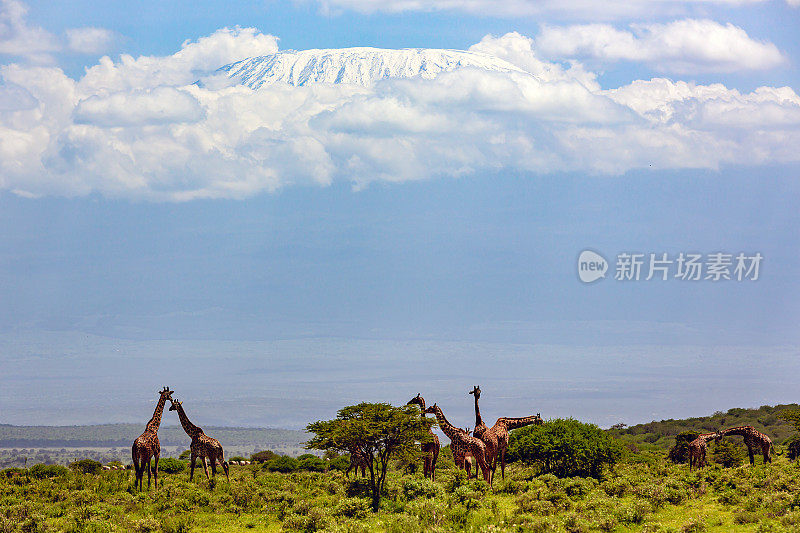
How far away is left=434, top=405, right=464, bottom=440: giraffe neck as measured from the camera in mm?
47681

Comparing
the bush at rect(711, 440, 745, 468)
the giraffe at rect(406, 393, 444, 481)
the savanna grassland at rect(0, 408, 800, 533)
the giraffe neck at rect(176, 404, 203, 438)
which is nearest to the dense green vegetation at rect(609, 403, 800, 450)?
the bush at rect(711, 440, 745, 468)

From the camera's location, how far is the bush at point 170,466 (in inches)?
2621

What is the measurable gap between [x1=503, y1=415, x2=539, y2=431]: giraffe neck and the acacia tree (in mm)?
6996

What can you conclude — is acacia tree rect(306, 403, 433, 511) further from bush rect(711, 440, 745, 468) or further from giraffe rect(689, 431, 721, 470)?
bush rect(711, 440, 745, 468)

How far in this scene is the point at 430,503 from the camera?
129ft

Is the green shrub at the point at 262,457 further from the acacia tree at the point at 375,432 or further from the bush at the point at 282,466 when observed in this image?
the acacia tree at the point at 375,432

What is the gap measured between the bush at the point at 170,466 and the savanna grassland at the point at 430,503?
10264 mm

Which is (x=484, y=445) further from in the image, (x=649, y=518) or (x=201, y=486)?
(x=201, y=486)

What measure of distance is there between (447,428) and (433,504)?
9749mm

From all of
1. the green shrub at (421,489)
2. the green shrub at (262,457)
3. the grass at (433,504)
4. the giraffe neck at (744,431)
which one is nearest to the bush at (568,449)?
the grass at (433,504)

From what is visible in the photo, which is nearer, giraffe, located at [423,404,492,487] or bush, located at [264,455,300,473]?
giraffe, located at [423,404,492,487]

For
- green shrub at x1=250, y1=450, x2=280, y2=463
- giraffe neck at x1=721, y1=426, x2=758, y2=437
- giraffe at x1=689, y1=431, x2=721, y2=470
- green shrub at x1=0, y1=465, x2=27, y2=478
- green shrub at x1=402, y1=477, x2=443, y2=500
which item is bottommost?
green shrub at x1=250, y1=450, x2=280, y2=463

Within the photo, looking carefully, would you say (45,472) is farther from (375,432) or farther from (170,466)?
(375,432)

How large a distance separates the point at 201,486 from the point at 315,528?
1392 centimetres
